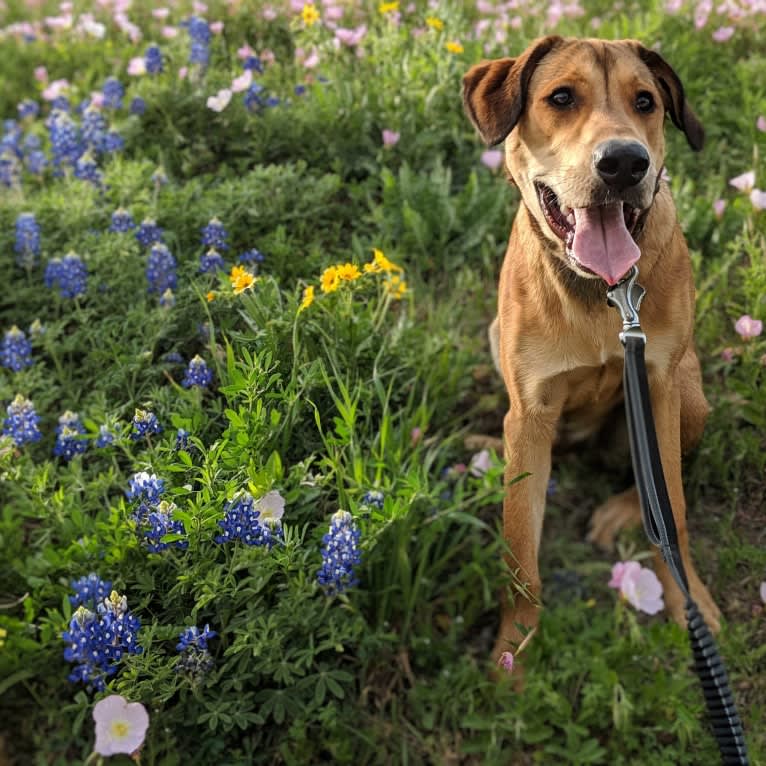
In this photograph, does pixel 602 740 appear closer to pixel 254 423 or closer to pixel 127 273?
pixel 254 423

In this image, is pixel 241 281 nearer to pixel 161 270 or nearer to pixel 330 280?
pixel 330 280

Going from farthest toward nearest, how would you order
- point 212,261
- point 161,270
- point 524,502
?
point 161,270, point 212,261, point 524,502

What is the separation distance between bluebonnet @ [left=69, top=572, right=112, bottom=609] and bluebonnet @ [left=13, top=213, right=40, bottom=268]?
64.0 inches

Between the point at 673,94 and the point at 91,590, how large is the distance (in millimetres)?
2099

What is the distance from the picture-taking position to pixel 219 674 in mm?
2318

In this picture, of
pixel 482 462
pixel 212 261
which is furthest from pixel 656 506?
pixel 212 261

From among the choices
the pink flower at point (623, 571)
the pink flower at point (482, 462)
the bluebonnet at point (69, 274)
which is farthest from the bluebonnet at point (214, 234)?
the pink flower at point (623, 571)

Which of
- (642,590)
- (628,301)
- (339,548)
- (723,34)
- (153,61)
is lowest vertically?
(642,590)

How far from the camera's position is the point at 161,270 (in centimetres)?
313

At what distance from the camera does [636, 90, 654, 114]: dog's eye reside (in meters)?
2.35

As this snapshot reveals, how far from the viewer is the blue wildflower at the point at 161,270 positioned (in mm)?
3107

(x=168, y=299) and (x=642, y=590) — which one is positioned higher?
(x=168, y=299)

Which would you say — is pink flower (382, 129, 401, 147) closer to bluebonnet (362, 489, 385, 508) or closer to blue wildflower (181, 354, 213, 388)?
blue wildflower (181, 354, 213, 388)

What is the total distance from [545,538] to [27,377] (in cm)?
191
